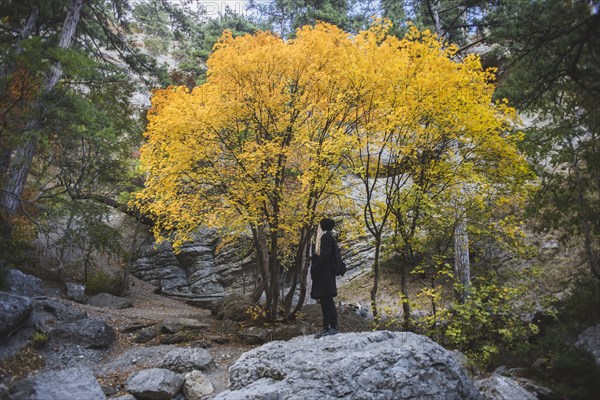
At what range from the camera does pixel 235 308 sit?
1095cm

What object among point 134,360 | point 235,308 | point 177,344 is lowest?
point 134,360

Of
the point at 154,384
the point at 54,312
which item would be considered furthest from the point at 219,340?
the point at 54,312

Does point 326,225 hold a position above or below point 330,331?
above

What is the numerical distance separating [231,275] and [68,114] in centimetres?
1196

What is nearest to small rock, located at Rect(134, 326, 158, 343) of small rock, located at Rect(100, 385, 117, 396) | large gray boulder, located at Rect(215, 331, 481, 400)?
small rock, located at Rect(100, 385, 117, 396)

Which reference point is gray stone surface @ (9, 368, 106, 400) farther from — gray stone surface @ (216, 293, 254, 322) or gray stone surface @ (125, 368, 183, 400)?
gray stone surface @ (216, 293, 254, 322)

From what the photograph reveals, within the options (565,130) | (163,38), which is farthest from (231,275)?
(163,38)

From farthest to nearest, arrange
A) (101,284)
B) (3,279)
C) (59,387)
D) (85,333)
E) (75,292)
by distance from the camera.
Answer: (101,284) < (75,292) < (85,333) < (3,279) < (59,387)

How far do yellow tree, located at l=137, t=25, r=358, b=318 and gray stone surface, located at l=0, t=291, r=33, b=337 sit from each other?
323 cm

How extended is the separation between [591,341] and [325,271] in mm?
3629

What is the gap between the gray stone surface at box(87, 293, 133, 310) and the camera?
13.1 m

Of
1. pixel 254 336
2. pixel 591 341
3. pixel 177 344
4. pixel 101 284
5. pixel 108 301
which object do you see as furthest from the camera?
pixel 101 284

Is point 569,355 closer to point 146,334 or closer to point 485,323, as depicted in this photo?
point 485,323

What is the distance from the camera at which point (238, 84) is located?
28.8ft
